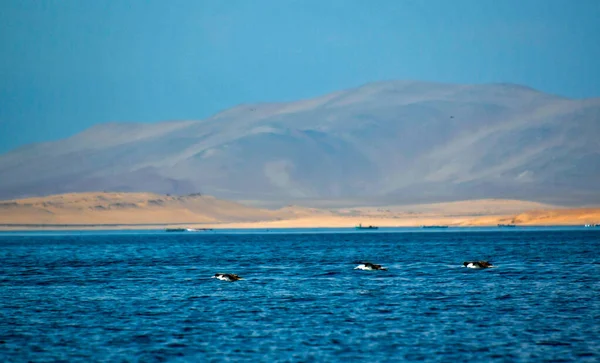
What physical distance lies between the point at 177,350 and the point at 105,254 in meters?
72.6

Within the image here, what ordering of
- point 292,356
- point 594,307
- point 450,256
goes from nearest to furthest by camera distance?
point 292,356
point 594,307
point 450,256

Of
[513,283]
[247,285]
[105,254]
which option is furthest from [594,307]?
[105,254]

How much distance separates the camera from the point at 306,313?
47688mm

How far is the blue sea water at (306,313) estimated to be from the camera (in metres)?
37.6

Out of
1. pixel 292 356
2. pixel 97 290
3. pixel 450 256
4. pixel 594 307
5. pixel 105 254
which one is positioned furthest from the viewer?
pixel 105 254

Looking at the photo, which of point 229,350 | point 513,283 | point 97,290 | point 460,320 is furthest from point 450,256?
point 229,350

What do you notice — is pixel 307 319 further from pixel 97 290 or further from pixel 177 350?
pixel 97 290

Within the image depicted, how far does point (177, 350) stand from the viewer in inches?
1495

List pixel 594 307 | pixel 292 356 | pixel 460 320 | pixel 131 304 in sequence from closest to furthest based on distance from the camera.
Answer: pixel 292 356 → pixel 460 320 → pixel 594 307 → pixel 131 304

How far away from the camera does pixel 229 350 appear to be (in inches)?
1494

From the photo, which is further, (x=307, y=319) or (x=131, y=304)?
(x=131, y=304)

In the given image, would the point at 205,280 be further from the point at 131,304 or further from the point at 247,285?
the point at 131,304

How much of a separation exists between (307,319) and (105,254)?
6656 centimetres

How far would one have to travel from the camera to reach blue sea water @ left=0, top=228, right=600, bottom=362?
3762 centimetres
